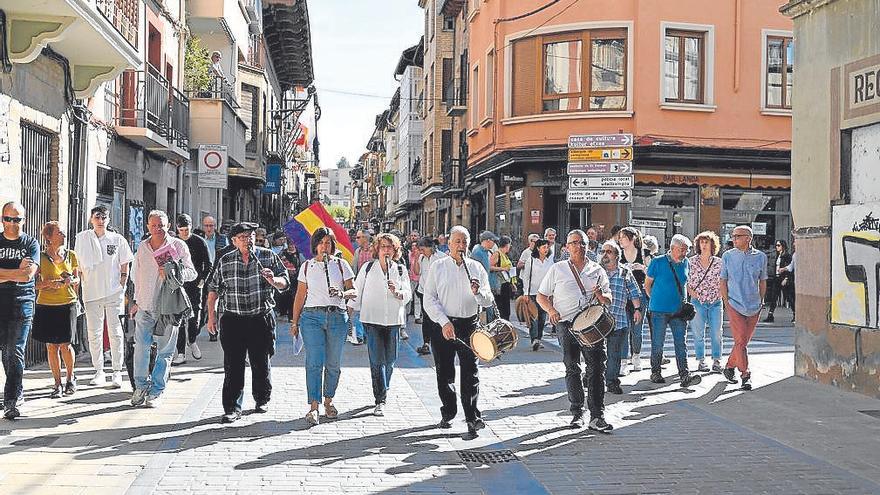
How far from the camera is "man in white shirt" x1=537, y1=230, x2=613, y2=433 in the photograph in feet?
28.9

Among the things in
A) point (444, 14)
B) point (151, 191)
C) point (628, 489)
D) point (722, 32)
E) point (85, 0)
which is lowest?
point (628, 489)

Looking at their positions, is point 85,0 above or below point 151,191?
above

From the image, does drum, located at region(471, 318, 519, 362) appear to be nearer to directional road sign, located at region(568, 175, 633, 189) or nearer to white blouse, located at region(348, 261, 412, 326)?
white blouse, located at region(348, 261, 412, 326)

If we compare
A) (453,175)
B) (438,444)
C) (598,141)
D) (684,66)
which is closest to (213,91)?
(598,141)

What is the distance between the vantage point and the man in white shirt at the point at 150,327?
9.48 metres

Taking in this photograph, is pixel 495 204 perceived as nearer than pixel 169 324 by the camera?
No

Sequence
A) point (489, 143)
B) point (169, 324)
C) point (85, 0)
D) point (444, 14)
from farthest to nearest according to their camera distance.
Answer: point (444, 14) < point (489, 143) < point (85, 0) < point (169, 324)

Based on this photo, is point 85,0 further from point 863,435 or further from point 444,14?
point 444,14

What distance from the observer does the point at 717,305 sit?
12.0 m

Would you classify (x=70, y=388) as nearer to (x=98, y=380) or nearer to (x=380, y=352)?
(x=98, y=380)

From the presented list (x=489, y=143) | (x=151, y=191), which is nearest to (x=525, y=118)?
(x=489, y=143)

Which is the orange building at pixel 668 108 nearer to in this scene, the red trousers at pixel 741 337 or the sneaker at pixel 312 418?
the red trousers at pixel 741 337

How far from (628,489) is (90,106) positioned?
11.7 m

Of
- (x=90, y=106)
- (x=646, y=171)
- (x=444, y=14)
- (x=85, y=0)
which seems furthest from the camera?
(x=444, y=14)
